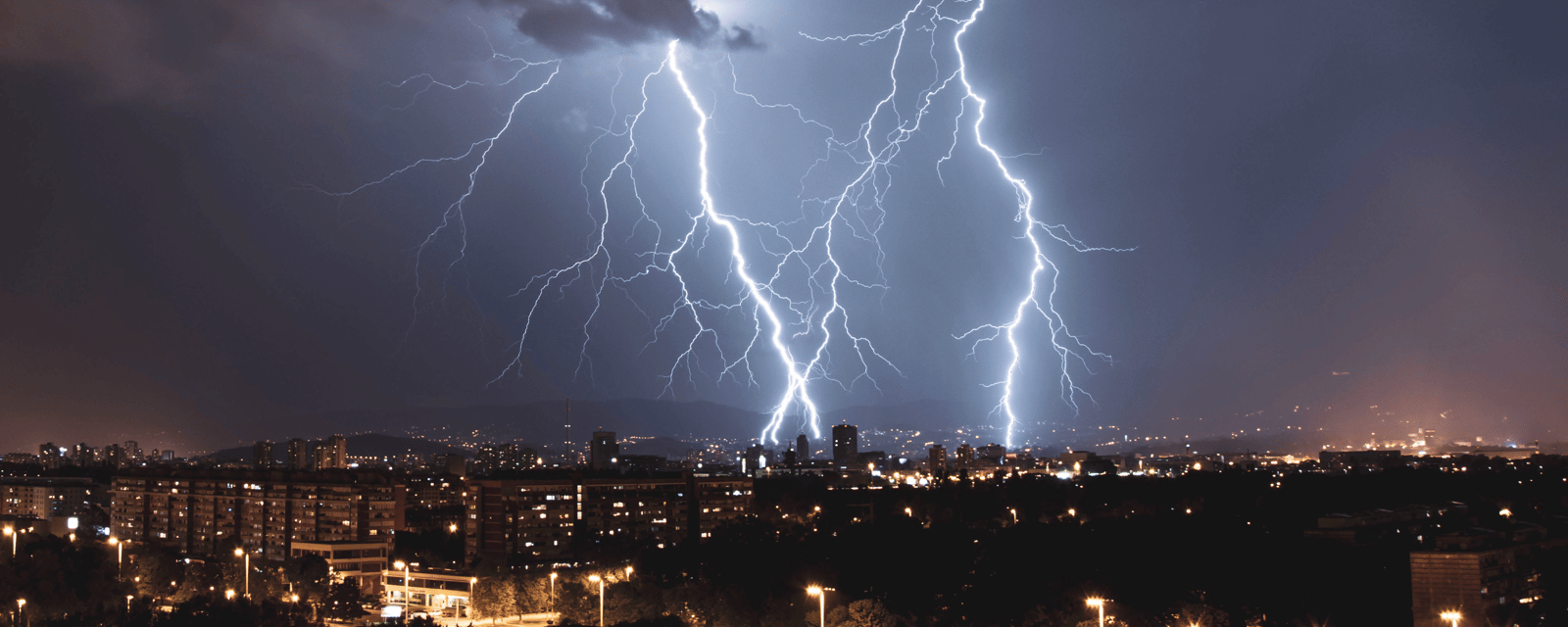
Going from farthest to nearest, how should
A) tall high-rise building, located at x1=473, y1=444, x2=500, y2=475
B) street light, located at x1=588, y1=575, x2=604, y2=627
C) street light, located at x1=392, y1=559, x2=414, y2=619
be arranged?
tall high-rise building, located at x1=473, y1=444, x2=500, y2=475 → street light, located at x1=392, y1=559, x2=414, y2=619 → street light, located at x1=588, y1=575, x2=604, y2=627

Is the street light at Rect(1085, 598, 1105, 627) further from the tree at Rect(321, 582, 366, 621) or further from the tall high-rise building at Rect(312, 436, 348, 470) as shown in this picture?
the tall high-rise building at Rect(312, 436, 348, 470)

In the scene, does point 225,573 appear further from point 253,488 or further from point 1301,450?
point 1301,450

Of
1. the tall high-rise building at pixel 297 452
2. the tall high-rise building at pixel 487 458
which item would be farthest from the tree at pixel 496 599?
the tall high-rise building at pixel 487 458

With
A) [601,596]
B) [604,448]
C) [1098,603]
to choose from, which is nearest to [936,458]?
[604,448]

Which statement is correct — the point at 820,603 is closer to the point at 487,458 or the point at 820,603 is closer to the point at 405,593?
the point at 405,593

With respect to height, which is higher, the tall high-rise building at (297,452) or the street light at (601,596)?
the tall high-rise building at (297,452)

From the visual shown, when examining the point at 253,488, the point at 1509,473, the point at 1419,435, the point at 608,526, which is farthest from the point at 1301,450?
the point at 253,488

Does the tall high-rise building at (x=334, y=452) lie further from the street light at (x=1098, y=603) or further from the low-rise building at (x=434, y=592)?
the street light at (x=1098, y=603)

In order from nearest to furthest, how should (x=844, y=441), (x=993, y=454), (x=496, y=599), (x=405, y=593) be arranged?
(x=496, y=599) → (x=405, y=593) → (x=993, y=454) → (x=844, y=441)

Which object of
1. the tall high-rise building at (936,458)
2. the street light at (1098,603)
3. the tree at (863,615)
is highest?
the tall high-rise building at (936,458)

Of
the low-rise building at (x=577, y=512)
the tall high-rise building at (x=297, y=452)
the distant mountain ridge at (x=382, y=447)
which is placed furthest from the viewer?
the distant mountain ridge at (x=382, y=447)

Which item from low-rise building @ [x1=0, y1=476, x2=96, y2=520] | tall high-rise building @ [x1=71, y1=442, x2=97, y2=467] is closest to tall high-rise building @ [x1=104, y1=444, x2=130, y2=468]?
tall high-rise building @ [x1=71, y1=442, x2=97, y2=467]
